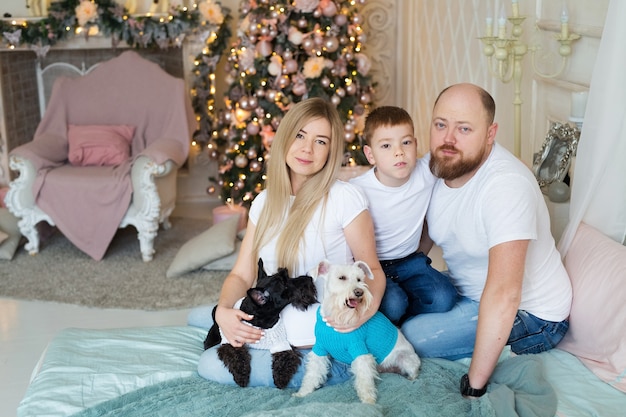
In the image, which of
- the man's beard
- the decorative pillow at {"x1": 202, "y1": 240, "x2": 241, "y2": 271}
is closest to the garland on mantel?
the decorative pillow at {"x1": 202, "y1": 240, "x2": 241, "y2": 271}

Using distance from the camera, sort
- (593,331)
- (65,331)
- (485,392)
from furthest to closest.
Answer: (65,331), (593,331), (485,392)

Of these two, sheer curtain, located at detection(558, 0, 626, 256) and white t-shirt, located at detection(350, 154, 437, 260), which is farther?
white t-shirt, located at detection(350, 154, 437, 260)

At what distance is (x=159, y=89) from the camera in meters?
5.57

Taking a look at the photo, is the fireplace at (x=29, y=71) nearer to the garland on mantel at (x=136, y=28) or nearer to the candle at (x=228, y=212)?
the garland on mantel at (x=136, y=28)

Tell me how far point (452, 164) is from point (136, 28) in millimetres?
3849

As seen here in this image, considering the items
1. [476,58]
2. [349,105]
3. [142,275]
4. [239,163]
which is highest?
[476,58]

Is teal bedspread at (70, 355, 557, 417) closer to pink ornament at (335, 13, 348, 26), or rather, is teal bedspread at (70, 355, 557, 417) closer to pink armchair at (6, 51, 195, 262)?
pink armchair at (6, 51, 195, 262)

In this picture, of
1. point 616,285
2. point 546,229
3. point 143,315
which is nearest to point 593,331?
point 616,285

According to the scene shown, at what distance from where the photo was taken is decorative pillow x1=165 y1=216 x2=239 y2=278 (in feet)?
15.0

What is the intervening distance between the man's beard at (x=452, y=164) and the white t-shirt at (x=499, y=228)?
0.03m

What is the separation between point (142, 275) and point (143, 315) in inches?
25.1

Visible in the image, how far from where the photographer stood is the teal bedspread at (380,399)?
2131 mm

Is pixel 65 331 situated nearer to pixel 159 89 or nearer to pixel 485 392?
pixel 485 392

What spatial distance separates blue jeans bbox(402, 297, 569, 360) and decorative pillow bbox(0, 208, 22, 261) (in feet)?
10.4
